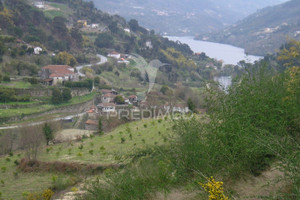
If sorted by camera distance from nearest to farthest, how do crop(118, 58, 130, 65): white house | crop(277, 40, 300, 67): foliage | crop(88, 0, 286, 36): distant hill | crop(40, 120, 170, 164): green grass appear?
crop(40, 120, 170, 164): green grass < crop(277, 40, 300, 67): foliage < crop(118, 58, 130, 65): white house < crop(88, 0, 286, 36): distant hill

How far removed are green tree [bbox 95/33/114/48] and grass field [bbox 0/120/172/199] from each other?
84.7 feet

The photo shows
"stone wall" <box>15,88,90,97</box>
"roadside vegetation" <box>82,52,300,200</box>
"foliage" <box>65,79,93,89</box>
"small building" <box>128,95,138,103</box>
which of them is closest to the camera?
"roadside vegetation" <box>82,52,300,200</box>

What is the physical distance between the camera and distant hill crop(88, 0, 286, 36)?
72.1 meters

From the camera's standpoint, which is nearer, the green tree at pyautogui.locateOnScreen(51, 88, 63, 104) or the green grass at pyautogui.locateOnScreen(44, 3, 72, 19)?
the green tree at pyautogui.locateOnScreen(51, 88, 63, 104)

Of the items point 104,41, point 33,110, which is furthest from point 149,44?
point 33,110

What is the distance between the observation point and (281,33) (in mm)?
43781

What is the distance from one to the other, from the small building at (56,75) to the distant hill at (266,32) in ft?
85.7

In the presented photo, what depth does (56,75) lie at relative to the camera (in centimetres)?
2066

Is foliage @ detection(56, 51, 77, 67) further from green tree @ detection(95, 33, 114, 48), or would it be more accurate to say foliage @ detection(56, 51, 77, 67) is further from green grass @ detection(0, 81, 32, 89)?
green tree @ detection(95, 33, 114, 48)

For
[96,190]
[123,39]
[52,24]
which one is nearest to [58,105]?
[96,190]

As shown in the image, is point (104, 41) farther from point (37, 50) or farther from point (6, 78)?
point (6, 78)

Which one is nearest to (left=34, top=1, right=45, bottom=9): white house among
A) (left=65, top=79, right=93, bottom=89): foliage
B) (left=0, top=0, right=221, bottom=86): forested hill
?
(left=0, top=0, right=221, bottom=86): forested hill

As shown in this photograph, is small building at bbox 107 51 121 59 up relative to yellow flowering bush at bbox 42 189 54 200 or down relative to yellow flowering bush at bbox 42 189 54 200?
up

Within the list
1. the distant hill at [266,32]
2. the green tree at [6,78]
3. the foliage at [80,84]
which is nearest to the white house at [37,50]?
the foliage at [80,84]
